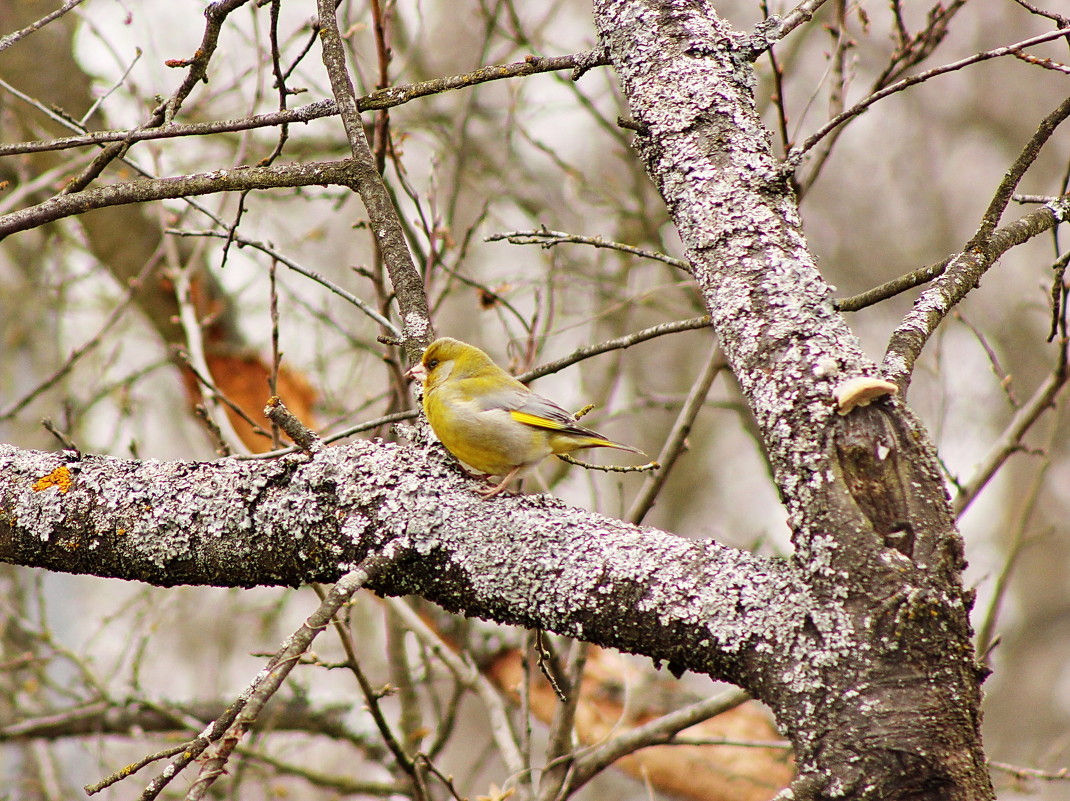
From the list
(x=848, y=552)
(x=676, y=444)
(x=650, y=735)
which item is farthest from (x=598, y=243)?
(x=650, y=735)

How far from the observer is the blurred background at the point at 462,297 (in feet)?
14.6

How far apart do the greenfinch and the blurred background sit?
17.9 inches

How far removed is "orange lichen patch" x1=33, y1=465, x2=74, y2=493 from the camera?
2021 mm

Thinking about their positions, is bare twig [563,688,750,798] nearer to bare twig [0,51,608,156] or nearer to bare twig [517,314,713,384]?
bare twig [517,314,713,384]

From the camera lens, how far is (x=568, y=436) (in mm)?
2955

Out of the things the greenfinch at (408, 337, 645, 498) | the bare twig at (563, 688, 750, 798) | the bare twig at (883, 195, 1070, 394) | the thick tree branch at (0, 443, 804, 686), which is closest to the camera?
the thick tree branch at (0, 443, 804, 686)

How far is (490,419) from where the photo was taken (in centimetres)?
277

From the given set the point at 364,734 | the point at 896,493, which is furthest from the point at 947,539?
the point at 364,734

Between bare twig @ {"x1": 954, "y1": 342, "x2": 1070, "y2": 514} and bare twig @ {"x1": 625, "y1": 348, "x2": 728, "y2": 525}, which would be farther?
bare twig @ {"x1": 954, "y1": 342, "x2": 1070, "y2": 514}

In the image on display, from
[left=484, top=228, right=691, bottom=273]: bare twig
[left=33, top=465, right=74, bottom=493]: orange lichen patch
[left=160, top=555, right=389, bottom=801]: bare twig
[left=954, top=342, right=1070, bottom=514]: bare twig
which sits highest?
[left=954, top=342, right=1070, bottom=514]: bare twig

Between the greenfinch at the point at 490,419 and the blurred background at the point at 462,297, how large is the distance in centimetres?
45

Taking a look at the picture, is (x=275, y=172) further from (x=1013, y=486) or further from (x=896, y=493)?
(x=1013, y=486)

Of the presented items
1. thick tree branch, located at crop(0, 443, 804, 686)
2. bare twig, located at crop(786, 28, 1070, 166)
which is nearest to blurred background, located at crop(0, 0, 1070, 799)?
bare twig, located at crop(786, 28, 1070, 166)

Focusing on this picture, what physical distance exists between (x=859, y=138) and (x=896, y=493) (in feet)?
39.4
